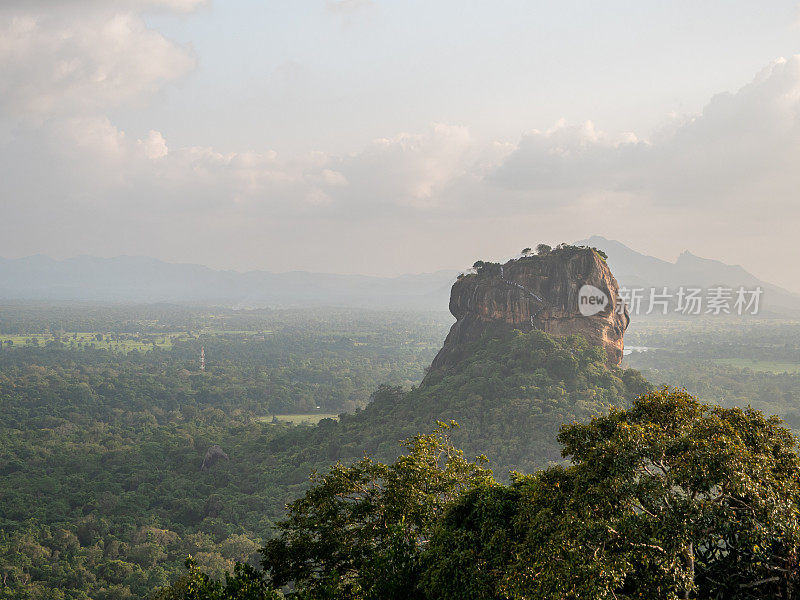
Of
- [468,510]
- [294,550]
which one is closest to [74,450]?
[294,550]

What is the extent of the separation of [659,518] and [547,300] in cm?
3702

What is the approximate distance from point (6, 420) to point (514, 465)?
5940cm

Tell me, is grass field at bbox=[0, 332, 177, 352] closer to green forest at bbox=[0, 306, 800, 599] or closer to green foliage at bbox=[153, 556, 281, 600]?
green forest at bbox=[0, 306, 800, 599]

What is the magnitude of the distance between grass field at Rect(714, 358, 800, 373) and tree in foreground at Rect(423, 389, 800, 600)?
9298 centimetres

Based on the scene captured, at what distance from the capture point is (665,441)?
7.31 m

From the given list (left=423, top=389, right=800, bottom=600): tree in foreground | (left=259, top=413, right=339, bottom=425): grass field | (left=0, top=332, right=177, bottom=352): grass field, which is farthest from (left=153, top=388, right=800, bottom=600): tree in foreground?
(left=0, top=332, right=177, bottom=352): grass field

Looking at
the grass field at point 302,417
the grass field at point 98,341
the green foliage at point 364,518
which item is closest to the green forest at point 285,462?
the green foliage at point 364,518

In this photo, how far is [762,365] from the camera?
294 ft

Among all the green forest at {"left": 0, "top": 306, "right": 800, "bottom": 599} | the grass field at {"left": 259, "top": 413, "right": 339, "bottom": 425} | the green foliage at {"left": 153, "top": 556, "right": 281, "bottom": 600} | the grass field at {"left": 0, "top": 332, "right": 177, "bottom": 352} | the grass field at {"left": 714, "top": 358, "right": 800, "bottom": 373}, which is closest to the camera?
the green foliage at {"left": 153, "top": 556, "right": 281, "bottom": 600}

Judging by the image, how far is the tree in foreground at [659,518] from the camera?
663 centimetres

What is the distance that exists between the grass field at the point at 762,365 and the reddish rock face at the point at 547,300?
59.1 metres

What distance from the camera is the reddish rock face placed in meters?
41.6

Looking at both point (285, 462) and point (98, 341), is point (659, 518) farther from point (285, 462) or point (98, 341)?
point (98, 341)

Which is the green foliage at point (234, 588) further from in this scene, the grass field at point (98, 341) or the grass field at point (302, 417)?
the grass field at point (98, 341)
